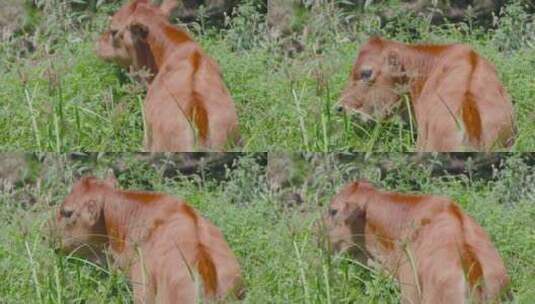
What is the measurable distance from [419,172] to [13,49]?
2.64 meters

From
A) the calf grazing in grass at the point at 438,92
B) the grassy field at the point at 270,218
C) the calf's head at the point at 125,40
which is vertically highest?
the calf's head at the point at 125,40

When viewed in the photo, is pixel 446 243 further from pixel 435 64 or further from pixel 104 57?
pixel 104 57

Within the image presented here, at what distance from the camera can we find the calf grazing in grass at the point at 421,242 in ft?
28.8

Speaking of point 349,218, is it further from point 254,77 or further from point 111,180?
point 111,180

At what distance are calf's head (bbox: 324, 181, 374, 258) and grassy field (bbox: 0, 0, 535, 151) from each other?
0.90ft

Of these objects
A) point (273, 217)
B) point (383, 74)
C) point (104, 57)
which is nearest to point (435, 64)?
point (383, 74)

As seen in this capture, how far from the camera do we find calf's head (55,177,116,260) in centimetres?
1019

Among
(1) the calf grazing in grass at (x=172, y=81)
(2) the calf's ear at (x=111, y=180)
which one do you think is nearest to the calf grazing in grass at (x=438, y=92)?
(1) the calf grazing in grass at (x=172, y=81)

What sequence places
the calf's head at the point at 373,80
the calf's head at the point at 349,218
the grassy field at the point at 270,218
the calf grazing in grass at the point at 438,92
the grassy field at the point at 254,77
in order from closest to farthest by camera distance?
1. the grassy field at the point at 270,218
2. the calf grazing in grass at the point at 438,92
3. the calf's head at the point at 349,218
4. the grassy field at the point at 254,77
5. the calf's head at the point at 373,80

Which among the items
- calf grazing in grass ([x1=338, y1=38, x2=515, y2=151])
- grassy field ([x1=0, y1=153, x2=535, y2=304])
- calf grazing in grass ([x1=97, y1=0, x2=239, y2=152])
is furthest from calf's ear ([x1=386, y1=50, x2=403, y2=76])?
calf grazing in grass ([x1=97, y1=0, x2=239, y2=152])

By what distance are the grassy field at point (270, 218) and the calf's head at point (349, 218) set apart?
0.30 ft

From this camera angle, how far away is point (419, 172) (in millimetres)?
10586

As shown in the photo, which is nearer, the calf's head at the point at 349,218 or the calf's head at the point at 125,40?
the calf's head at the point at 349,218

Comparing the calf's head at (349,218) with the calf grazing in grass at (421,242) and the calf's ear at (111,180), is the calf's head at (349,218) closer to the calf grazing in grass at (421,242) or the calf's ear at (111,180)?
the calf grazing in grass at (421,242)
